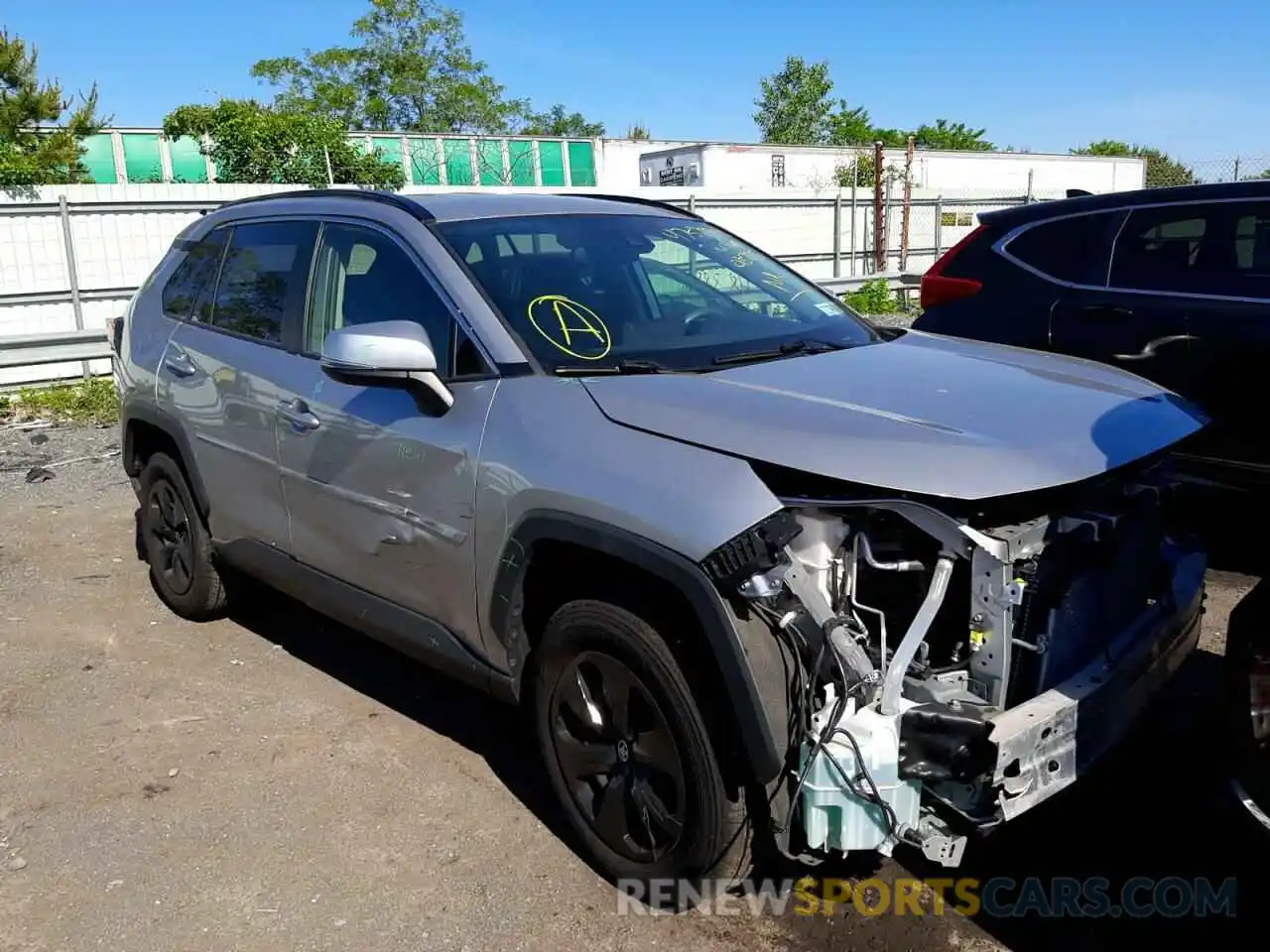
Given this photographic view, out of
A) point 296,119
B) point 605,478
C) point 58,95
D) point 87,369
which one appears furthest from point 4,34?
point 605,478

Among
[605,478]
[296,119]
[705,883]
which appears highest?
[296,119]

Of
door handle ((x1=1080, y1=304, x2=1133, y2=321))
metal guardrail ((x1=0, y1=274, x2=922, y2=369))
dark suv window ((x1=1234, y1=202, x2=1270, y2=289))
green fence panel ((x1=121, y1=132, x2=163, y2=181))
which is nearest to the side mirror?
door handle ((x1=1080, y1=304, x2=1133, y2=321))

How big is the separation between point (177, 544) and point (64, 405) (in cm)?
646

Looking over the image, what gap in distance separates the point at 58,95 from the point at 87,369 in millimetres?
17766

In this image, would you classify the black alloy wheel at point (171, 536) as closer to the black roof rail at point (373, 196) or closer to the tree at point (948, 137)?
the black roof rail at point (373, 196)

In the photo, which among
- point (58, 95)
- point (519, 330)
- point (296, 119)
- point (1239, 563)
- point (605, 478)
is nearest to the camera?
point (605, 478)

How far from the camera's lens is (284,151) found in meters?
24.0

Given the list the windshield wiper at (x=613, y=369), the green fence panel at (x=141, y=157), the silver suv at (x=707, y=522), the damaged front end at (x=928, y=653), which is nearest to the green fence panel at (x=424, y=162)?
the green fence panel at (x=141, y=157)

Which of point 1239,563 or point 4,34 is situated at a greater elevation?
point 4,34

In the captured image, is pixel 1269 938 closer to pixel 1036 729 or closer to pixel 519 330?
pixel 1036 729

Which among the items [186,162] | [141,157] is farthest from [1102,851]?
[141,157]

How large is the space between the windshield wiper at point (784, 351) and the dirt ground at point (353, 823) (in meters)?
1.48

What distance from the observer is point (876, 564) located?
2543 millimetres

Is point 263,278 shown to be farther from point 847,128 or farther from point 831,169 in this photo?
point 847,128
